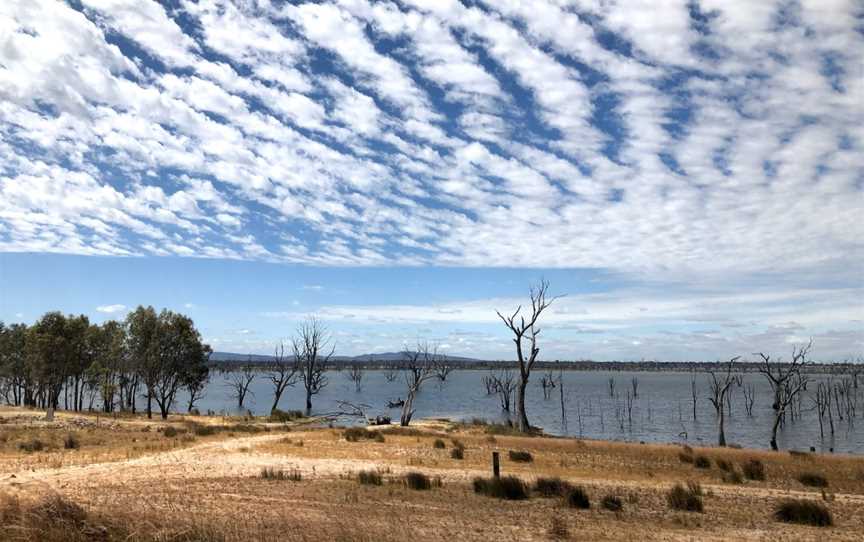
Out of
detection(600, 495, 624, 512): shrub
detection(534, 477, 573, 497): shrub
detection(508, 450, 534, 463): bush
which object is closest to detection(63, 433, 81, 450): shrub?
detection(508, 450, 534, 463): bush

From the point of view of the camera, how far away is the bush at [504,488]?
1602 centimetres

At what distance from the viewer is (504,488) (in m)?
16.2

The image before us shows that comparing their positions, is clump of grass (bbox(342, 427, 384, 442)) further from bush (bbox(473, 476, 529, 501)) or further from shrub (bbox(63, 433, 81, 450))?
bush (bbox(473, 476, 529, 501))

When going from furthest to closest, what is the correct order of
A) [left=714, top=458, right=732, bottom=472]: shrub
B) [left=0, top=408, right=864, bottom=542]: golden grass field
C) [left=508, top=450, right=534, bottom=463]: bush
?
[left=508, top=450, right=534, bottom=463]: bush, [left=714, top=458, right=732, bottom=472]: shrub, [left=0, top=408, right=864, bottom=542]: golden grass field

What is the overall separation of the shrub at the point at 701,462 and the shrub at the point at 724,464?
348 millimetres

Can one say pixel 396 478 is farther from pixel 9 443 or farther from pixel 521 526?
pixel 9 443

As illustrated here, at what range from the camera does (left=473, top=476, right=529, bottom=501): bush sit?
16016mm

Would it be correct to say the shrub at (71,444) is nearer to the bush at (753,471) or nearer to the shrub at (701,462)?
the shrub at (701,462)

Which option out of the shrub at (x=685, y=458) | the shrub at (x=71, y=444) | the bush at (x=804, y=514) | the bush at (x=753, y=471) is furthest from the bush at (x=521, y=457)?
the shrub at (x=71, y=444)

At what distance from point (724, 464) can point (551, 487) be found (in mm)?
10645

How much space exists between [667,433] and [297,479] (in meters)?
48.0

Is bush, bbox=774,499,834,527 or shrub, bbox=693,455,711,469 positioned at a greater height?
bush, bbox=774,499,834,527

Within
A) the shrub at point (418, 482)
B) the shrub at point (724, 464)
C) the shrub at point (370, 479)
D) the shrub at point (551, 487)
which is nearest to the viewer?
the shrub at point (551, 487)

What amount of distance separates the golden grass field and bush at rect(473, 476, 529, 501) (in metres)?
0.31
